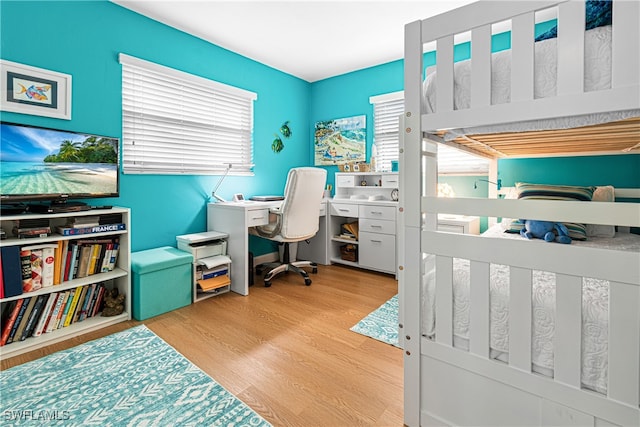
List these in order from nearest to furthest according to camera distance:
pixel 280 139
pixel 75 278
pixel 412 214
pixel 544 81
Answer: pixel 544 81 → pixel 412 214 → pixel 75 278 → pixel 280 139

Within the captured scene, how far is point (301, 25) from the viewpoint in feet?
9.33

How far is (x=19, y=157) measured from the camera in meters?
1.88

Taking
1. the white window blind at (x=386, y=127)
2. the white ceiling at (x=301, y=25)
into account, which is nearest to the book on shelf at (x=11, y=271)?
the white ceiling at (x=301, y=25)

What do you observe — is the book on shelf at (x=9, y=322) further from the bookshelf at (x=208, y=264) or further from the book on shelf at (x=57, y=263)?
the bookshelf at (x=208, y=264)

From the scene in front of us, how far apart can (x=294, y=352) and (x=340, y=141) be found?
9.38 feet

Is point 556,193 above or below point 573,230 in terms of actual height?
above

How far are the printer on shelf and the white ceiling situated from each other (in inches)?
74.9

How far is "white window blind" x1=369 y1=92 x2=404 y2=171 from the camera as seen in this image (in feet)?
12.0

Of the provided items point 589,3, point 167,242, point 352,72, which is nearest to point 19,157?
point 167,242

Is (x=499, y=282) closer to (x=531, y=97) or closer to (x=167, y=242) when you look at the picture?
(x=531, y=97)

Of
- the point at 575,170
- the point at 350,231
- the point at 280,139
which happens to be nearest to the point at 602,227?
the point at 575,170

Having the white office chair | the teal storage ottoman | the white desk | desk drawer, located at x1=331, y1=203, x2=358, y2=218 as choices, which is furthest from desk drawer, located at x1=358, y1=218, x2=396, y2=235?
the teal storage ottoman

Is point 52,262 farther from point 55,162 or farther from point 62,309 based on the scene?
point 55,162

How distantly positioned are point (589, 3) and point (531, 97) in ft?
1.25
